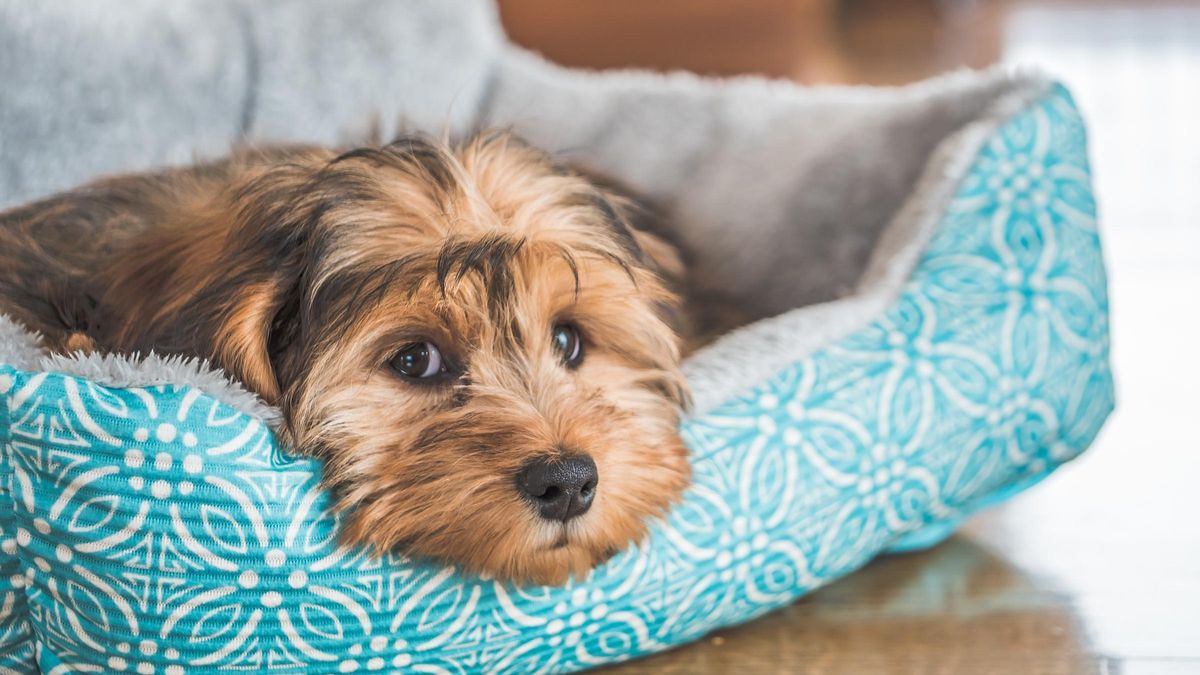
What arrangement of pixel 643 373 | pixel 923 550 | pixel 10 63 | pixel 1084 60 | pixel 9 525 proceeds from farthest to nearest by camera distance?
pixel 1084 60, pixel 10 63, pixel 923 550, pixel 643 373, pixel 9 525

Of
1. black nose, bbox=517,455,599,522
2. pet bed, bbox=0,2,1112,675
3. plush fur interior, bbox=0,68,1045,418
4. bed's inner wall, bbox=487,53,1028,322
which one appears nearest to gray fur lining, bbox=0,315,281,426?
pet bed, bbox=0,2,1112,675

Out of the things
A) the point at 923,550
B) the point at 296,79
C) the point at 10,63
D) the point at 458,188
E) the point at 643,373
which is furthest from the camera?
the point at 296,79

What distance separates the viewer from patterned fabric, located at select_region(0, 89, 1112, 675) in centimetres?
199

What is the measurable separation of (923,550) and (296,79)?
6.59 feet

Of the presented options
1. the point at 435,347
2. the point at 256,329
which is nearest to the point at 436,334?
the point at 435,347

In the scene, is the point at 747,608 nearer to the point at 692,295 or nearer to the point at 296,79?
the point at 692,295

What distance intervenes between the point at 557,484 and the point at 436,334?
340 mm

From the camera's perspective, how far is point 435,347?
217cm

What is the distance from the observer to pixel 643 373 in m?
2.40

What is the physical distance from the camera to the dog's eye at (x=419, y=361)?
7.04 feet

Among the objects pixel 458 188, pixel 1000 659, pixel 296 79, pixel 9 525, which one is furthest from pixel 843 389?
pixel 296 79

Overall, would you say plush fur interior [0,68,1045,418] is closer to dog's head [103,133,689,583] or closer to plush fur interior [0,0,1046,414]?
plush fur interior [0,0,1046,414]

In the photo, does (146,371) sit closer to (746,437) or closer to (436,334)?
(436,334)

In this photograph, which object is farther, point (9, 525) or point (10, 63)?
point (10, 63)
